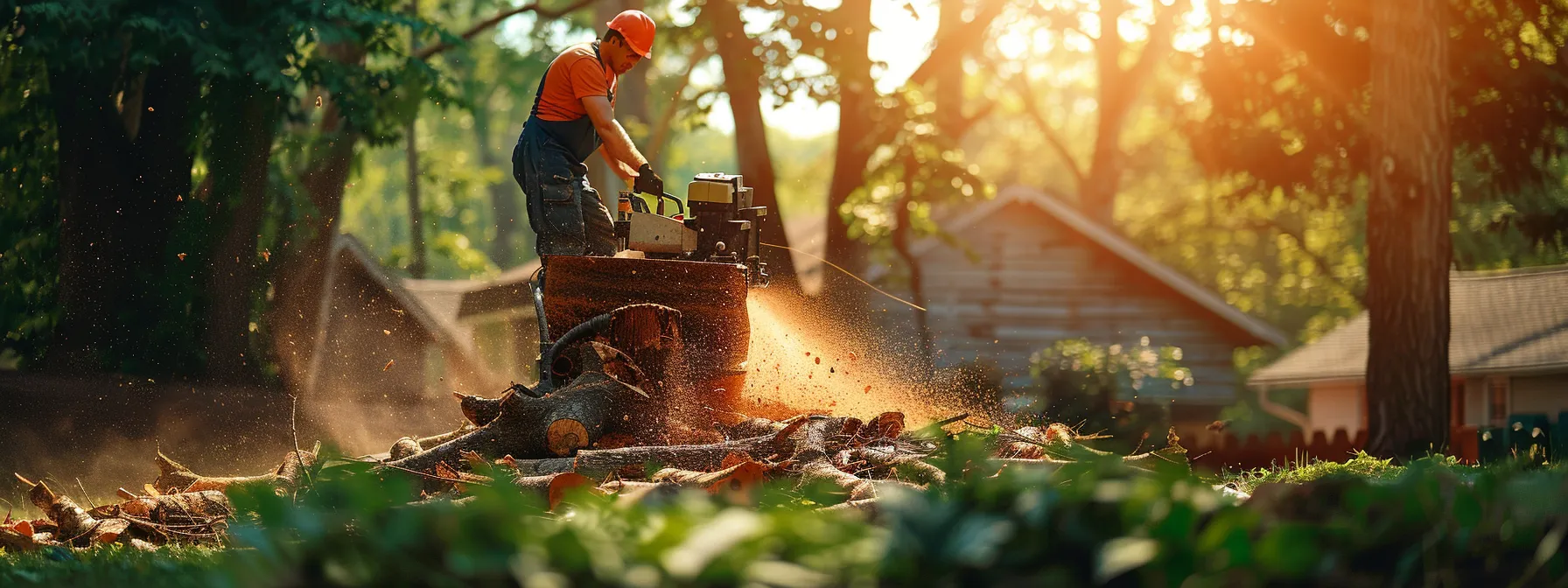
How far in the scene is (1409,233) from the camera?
13.8 metres

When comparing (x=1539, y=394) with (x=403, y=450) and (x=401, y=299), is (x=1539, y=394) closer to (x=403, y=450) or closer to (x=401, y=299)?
(x=401, y=299)

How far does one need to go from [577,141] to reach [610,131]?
1.35ft

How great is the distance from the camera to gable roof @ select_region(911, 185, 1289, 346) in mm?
33062

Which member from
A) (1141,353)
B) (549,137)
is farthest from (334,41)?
(1141,353)

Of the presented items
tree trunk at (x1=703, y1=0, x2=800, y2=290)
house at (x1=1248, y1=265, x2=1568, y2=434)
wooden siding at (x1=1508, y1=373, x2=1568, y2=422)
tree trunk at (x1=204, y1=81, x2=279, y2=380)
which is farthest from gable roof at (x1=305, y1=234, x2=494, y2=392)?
wooden siding at (x1=1508, y1=373, x2=1568, y2=422)

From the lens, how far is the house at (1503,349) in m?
24.7

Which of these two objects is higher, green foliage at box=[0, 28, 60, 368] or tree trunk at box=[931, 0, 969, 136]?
tree trunk at box=[931, 0, 969, 136]

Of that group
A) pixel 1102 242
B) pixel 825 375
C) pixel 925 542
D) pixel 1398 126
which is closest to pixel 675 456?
pixel 825 375

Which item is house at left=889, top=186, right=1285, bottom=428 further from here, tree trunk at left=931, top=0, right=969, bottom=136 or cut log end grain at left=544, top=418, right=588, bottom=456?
cut log end grain at left=544, top=418, right=588, bottom=456

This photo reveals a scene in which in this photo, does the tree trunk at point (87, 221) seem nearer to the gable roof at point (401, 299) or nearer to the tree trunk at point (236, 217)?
the tree trunk at point (236, 217)

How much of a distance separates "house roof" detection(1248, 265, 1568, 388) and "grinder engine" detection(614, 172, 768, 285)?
16328mm

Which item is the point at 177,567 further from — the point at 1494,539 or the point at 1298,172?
the point at 1298,172

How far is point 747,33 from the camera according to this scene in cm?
1841

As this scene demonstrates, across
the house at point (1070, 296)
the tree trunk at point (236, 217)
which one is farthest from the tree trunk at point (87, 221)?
the house at point (1070, 296)
